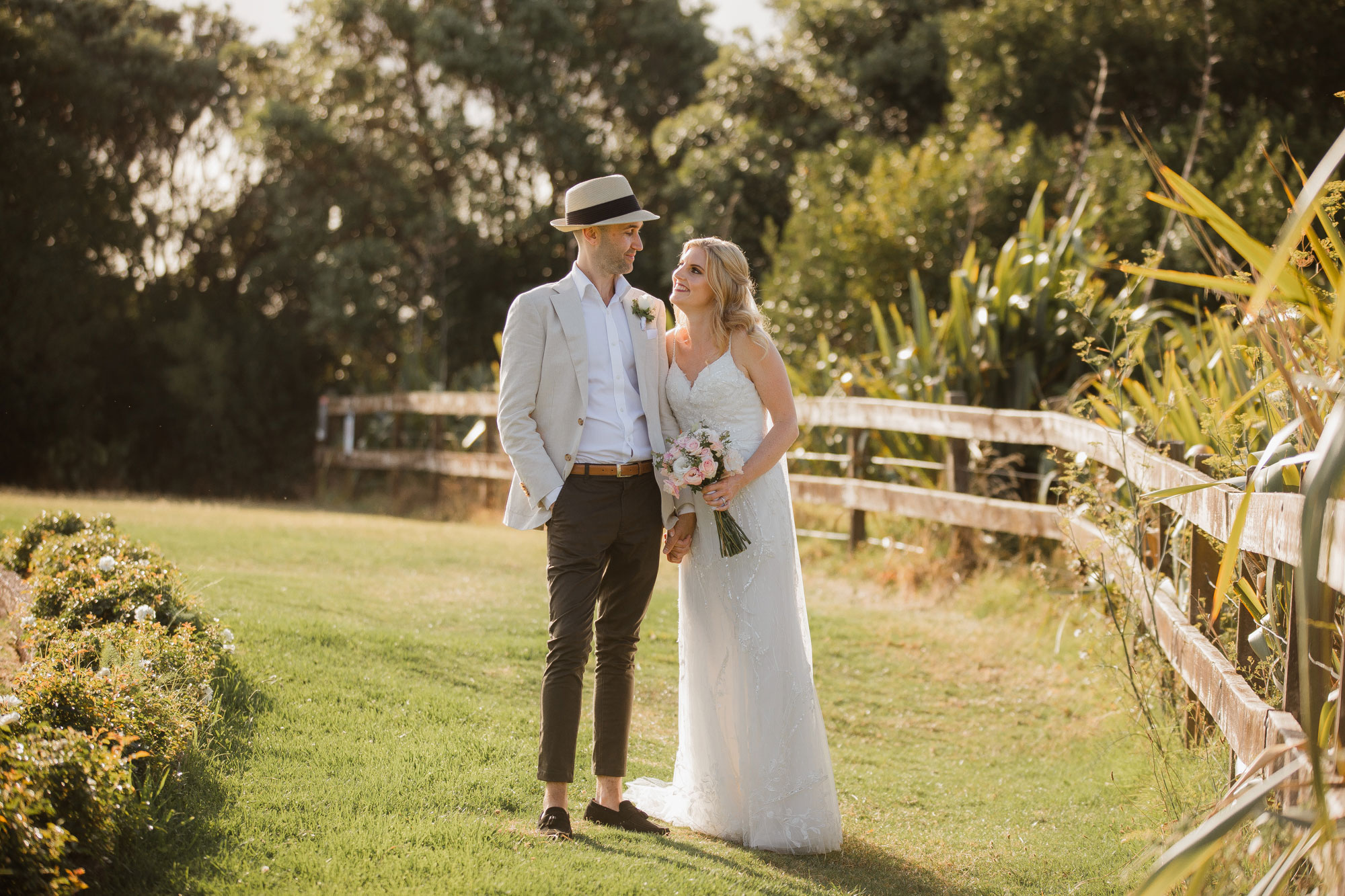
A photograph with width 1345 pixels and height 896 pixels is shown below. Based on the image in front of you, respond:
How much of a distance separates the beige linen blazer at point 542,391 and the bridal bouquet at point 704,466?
0.31m

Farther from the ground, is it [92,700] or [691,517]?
[691,517]

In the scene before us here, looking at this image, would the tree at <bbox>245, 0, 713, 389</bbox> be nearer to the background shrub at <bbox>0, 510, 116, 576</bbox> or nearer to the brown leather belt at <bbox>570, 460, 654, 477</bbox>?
the background shrub at <bbox>0, 510, 116, 576</bbox>

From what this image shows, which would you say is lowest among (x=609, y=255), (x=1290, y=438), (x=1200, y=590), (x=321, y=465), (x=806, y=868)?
(x=806, y=868)

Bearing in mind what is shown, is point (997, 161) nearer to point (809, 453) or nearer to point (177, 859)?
point (809, 453)

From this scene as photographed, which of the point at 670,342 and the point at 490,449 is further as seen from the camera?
the point at 490,449

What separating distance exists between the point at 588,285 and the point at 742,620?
121 centimetres

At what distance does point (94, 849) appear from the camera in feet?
8.87

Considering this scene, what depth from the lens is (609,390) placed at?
3.70m

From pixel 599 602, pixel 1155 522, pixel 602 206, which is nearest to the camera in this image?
pixel 602 206

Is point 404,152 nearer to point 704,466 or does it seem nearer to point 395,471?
point 395,471

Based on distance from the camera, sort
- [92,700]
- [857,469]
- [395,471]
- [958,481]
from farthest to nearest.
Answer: [395,471]
[857,469]
[958,481]
[92,700]

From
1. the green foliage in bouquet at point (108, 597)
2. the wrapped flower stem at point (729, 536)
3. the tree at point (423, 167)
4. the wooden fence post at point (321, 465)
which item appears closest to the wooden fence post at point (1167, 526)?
the wrapped flower stem at point (729, 536)

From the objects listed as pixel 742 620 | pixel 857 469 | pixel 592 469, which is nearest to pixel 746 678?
pixel 742 620

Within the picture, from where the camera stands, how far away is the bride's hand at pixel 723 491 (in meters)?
3.65
